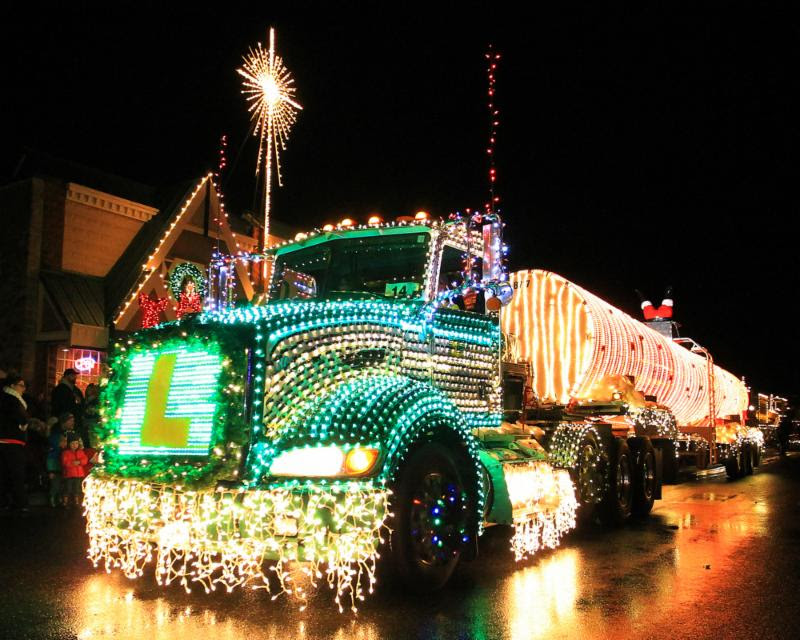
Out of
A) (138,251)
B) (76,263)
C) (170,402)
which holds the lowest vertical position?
(170,402)

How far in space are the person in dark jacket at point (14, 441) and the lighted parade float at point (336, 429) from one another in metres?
3.78

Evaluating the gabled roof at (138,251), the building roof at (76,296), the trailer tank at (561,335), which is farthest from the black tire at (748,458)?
the building roof at (76,296)

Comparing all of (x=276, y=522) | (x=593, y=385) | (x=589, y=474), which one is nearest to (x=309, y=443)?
(x=276, y=522)

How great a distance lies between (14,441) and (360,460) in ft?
22.3

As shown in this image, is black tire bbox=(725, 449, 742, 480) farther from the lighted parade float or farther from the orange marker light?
the orange marker light

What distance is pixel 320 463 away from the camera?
4895 millimetres

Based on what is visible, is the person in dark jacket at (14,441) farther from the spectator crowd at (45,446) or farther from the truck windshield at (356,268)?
the truck windshield at (356,268)

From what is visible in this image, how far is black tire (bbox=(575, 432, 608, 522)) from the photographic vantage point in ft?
28.2

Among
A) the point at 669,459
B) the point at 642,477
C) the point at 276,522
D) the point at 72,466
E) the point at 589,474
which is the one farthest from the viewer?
the point at 669,459

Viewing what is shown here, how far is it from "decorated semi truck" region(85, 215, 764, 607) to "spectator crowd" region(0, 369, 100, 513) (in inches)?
130

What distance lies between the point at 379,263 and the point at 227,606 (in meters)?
3.12

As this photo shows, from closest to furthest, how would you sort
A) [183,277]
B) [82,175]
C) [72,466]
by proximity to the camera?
[72,466] < [183,277] < [82,175]

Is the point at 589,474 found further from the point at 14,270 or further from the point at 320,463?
the point at 14,270

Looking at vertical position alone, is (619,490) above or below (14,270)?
below
